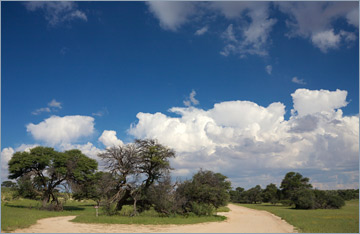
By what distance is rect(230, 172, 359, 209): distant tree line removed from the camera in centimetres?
6069

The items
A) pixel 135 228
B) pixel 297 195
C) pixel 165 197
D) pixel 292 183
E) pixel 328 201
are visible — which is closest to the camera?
pixel 135 228

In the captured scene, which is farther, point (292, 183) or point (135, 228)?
point (292, 183)

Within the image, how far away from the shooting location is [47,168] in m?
38.6

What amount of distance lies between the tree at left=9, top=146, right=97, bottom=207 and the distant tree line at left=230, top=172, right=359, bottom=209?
170 ft

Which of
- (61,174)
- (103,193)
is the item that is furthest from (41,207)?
(103,193)

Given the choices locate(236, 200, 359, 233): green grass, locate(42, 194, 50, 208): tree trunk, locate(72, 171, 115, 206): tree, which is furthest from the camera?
locate(42, 194, 50, 208): tree trunk

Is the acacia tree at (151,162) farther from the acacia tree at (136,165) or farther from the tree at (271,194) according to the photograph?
the tree at (271,194)

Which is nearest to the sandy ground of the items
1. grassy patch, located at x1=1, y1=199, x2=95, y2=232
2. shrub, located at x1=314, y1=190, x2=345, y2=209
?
grassy patch, located at x1=1, y1=199, x2=95, y2=232

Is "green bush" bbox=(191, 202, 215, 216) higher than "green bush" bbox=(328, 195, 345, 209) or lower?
higher

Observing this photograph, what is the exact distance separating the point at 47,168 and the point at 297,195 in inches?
2279

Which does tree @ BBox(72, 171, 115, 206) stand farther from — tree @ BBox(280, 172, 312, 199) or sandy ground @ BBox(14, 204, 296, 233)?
tree @ BBox(280, 172, 312, 199)

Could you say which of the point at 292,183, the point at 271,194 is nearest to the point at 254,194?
the point at 271,194

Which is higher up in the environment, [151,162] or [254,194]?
[151,162]

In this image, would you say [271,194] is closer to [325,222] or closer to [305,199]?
[305,199]
